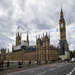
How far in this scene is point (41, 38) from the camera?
97.1 metres

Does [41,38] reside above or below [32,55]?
above

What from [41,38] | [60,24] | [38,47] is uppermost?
[60,24]

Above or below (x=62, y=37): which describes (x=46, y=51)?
below

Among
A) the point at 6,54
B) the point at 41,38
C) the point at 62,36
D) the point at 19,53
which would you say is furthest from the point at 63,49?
the point at 6,54

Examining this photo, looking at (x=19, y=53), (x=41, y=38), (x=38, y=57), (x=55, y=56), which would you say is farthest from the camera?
(x=19, y=53)

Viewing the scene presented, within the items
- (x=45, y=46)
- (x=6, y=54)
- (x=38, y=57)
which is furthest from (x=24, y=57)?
(x=6, y=54)

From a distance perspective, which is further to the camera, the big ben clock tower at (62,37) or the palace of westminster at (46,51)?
the big ben clock tower at (62,37)

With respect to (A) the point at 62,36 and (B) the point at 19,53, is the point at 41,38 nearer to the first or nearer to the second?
(A) the point at 62,36

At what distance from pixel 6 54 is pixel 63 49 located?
6216 cm

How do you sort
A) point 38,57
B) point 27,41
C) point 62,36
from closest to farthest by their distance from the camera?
point 38,57 → point 62,36 → point 27,41

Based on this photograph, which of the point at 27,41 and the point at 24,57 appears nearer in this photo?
the point at 24,57

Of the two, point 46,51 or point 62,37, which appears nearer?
point 46,51

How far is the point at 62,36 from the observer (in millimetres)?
103688

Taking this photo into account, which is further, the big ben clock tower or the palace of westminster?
Result: the big ben clock tower
